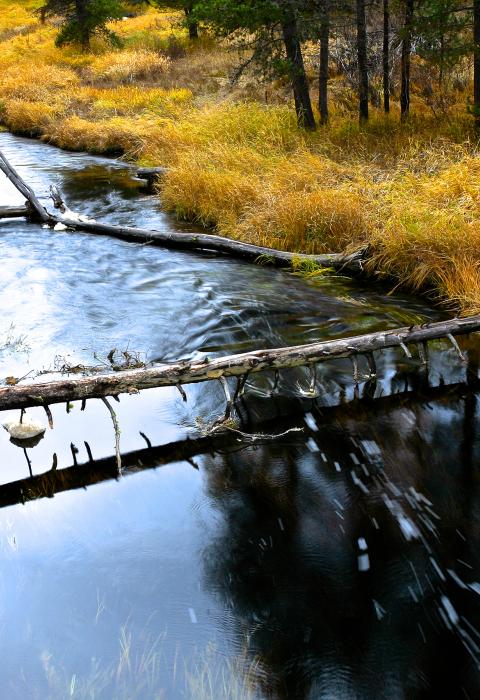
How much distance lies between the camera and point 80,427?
5.64 m

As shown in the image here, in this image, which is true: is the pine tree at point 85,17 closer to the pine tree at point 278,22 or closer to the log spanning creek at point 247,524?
the pine tree at point 278,22

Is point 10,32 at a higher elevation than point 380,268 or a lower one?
higher

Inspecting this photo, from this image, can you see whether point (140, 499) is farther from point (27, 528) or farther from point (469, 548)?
point (469, 548)

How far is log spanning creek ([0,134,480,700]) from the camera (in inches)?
135

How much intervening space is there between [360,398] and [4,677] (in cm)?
363

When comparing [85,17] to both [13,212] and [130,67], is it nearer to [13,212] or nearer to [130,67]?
[130,67]

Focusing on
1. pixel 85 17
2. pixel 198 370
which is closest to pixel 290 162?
pixel 198 370

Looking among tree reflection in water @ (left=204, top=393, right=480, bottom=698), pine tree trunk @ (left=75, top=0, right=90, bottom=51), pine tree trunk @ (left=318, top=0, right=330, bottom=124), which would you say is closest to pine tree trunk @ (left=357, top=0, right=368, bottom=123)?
pine tree trunk @ (left=318, top=0, right=330, bottom=124)

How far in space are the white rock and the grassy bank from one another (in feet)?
15.2

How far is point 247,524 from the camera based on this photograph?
4.43 metres

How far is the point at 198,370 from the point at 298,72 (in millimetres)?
11052

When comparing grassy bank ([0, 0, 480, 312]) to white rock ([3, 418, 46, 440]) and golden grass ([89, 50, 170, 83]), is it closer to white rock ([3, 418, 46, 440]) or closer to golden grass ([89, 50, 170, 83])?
golden grass ([89, 50, 170, 83])

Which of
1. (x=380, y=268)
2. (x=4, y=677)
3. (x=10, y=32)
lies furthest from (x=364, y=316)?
(x=10, y=32)

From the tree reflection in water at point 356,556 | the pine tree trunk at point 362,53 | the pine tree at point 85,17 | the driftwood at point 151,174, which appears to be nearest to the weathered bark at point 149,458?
the tree reflection in water at point 356,556
